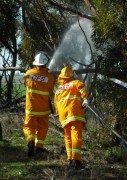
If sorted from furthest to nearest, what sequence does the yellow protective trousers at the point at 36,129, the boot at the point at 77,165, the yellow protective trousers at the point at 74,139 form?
the yellow protective trousers at the point at 36,129, the yellow protective trousers at the point at 74,139, the boot at the point at 77,165

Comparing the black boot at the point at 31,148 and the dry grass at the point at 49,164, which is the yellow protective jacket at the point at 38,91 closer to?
the black boot at the point at 31,148

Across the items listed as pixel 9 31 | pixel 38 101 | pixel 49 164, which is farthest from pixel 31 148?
pixel 9 31

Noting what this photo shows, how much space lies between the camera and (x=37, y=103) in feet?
22.4

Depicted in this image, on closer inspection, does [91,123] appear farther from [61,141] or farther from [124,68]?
[124,68]

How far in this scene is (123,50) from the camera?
675cm

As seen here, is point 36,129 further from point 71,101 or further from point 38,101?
point 71,101

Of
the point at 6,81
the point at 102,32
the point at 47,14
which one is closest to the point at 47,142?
the point at 102,32

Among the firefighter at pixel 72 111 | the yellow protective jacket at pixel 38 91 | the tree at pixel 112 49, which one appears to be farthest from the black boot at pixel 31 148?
the tree at pixel 112 49

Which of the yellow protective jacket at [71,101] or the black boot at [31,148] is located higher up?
the yellow protective jacket at [71,101]

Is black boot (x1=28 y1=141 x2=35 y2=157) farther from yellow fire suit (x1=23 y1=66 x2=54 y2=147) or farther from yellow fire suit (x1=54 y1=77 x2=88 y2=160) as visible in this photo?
yellow fire suit (x1=54 y1=77 x2=88 y2=160)

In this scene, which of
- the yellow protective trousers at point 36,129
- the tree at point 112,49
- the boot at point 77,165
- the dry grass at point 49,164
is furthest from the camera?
the yellow protective trousers at point 36,129

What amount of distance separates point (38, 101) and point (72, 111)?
0.88 meters

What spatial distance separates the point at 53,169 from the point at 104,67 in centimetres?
204

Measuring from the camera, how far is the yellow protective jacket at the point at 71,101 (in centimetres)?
615
